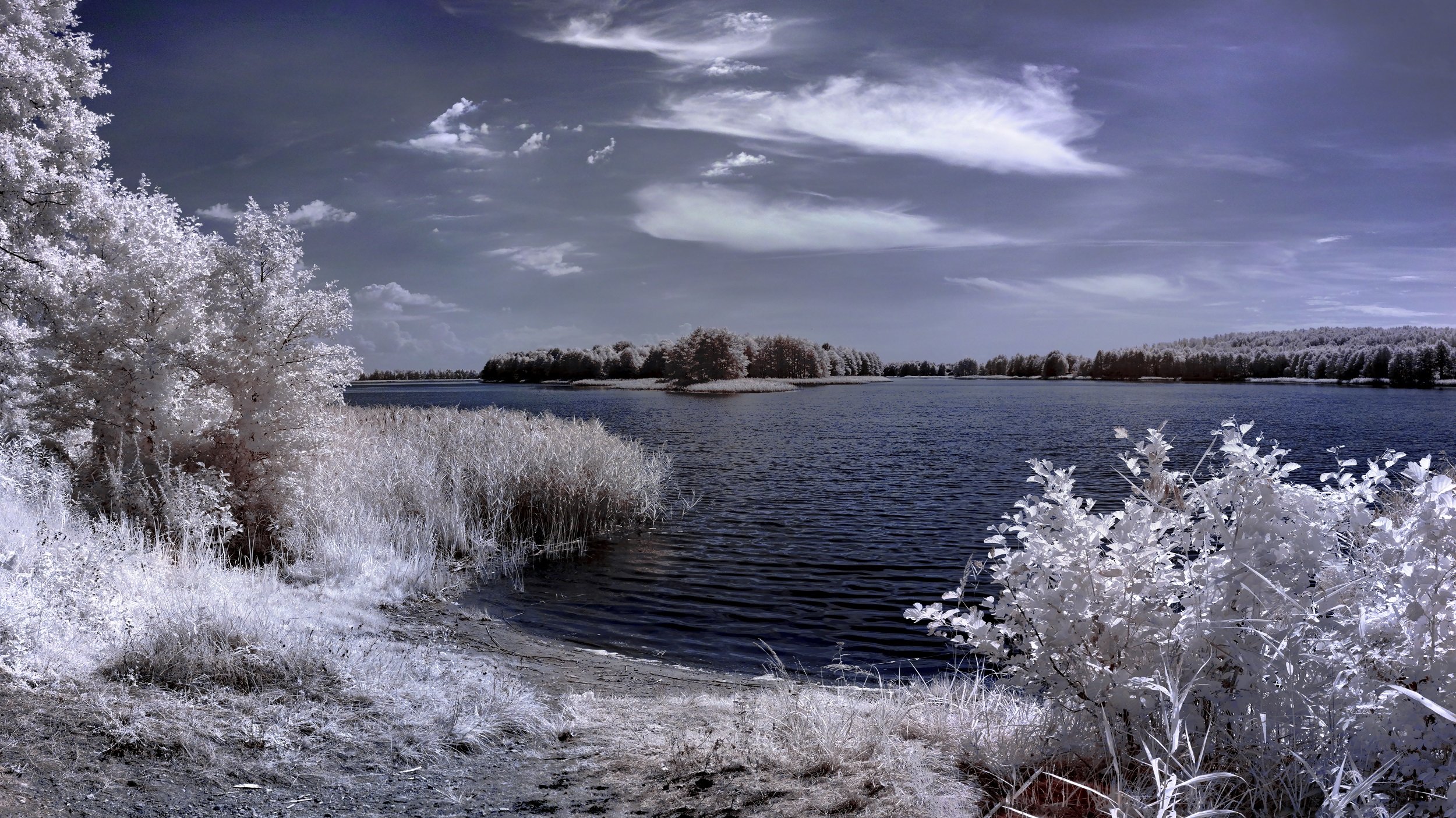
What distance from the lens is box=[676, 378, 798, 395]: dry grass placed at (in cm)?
9506

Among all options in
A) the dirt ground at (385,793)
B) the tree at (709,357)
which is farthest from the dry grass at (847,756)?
the tree at (709,357)

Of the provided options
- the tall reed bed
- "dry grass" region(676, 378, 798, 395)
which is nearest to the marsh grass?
the tall reed bed

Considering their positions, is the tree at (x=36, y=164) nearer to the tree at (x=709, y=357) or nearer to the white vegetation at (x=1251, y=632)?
the white vegetation at (x=1251, y=632)

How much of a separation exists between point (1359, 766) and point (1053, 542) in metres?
1.61

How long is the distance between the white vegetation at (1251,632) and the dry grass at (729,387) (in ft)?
283

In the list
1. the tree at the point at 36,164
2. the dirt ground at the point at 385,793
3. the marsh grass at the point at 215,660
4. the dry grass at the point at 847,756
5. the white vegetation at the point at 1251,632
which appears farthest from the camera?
the tree at the point at 36,164

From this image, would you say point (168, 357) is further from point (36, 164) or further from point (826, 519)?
point (826, 519)

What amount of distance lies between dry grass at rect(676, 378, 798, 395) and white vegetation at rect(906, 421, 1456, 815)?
86.4 meters

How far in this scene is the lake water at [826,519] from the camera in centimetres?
1083

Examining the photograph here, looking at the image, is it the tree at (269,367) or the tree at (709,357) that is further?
the tree at (709,357)

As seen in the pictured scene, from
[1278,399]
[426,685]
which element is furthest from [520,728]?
[1278,399]

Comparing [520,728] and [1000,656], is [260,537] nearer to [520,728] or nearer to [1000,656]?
[520,728]

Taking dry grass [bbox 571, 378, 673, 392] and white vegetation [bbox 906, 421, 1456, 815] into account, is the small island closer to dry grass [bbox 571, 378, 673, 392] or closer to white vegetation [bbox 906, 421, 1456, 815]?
dry grass [bbox 571, 378, 673, 392]

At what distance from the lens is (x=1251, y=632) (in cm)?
405
